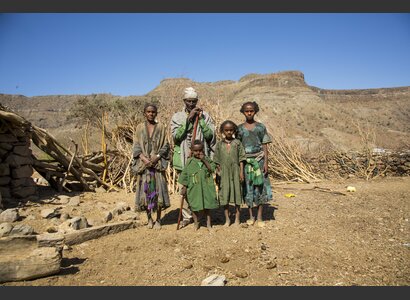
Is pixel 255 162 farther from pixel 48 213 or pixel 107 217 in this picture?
pixel 48 213

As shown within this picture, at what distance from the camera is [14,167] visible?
556cm

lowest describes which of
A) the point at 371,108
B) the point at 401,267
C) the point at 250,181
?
the point at 401,267

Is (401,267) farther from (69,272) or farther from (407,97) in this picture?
(407,97)

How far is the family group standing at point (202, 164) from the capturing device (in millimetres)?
4188

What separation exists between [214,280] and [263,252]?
0.89 metres

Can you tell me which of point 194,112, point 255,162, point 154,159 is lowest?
point 255,162

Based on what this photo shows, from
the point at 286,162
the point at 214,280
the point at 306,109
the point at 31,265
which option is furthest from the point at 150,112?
the point at 306,109

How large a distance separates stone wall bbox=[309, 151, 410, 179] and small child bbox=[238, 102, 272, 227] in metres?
5.09

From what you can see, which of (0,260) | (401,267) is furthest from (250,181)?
(0,260)

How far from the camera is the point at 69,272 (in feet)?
10.0

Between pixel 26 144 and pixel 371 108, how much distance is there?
39.9m

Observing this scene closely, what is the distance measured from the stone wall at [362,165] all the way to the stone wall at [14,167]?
701 centimetres

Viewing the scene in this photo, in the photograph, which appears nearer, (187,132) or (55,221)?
(187,132)

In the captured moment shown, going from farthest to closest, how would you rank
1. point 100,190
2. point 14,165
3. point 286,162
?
point 286,162
point 100,190
point 14,165
